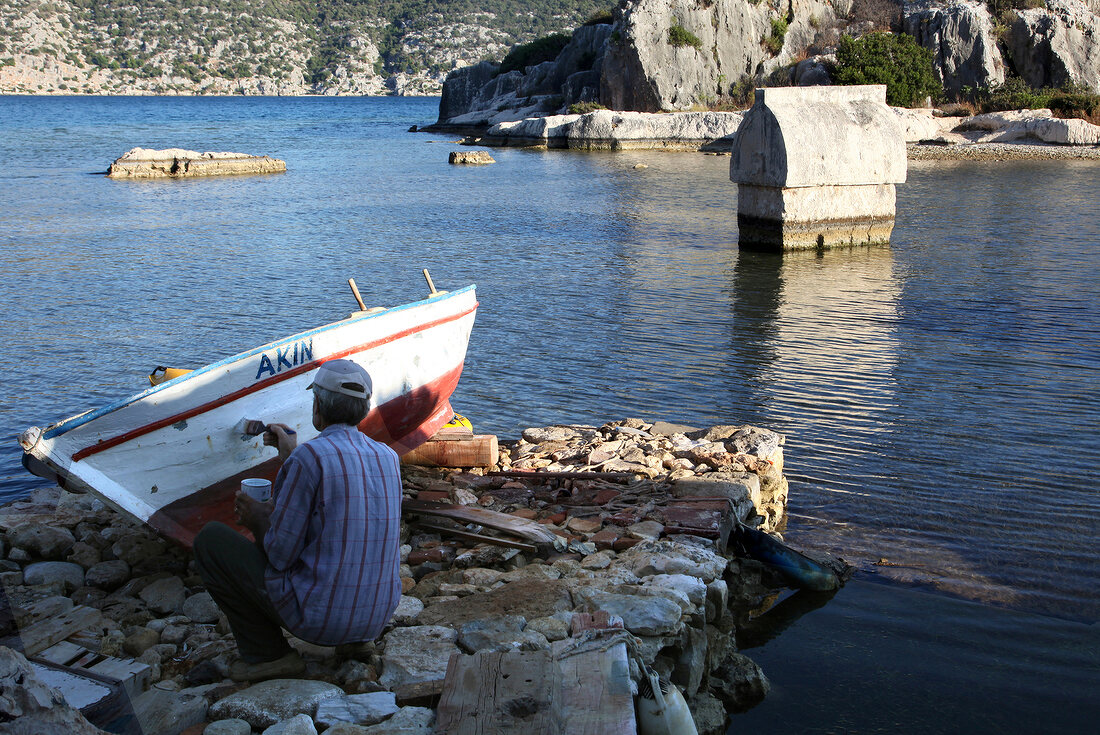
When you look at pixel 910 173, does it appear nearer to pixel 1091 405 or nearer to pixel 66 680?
pixel 1091 405

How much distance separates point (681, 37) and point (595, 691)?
50.0 metres

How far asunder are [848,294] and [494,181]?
18801 millimetres

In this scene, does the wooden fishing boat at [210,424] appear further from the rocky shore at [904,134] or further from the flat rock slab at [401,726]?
the rocky shore at [904,134]

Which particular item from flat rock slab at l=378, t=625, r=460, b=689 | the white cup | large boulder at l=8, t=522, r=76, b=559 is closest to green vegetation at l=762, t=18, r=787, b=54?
large boulder at l=8, t=522, r=76, b=559

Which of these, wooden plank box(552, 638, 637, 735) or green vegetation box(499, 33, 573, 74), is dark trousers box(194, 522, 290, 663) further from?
green vegetation box(499, 33, 573, 74)

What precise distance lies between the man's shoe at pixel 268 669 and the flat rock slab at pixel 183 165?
101 ft

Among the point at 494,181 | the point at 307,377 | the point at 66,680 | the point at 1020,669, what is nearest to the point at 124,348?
the point at 307,377

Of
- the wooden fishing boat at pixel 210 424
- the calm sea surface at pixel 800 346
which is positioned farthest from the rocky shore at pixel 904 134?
the wooden fishing boat at pixel 210 424

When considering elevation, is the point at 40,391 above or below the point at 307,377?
below

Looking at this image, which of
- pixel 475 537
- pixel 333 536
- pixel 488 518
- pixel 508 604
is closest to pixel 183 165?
pixel 488 518

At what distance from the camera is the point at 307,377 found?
5660 mm

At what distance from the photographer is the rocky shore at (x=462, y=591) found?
132 inches

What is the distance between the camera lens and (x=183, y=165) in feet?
105

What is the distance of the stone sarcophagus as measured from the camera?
48.3 feet
